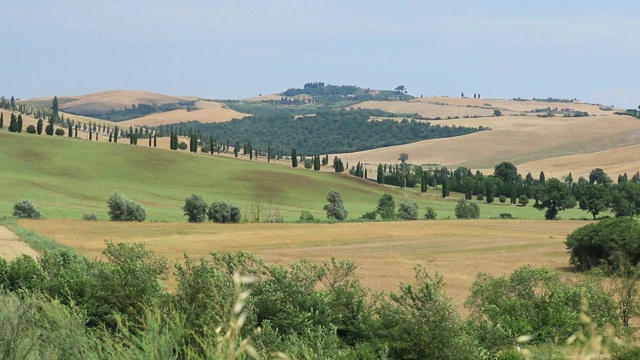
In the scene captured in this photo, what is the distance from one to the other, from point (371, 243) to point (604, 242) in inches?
952

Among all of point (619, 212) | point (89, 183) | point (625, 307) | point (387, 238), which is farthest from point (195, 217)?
point (625, 307)

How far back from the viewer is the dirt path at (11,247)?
48253 millimetres

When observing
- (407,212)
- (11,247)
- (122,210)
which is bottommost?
(407,212)

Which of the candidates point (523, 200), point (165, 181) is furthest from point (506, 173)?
point (165, 181)

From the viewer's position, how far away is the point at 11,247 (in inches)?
2078

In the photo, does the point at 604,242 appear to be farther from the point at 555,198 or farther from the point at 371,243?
the point at 555,198

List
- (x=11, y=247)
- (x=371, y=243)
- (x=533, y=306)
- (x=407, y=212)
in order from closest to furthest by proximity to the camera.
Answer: (x=533, y=306) < (x=11, y=247) < (x=371, y=243) < (x=407, y=212)

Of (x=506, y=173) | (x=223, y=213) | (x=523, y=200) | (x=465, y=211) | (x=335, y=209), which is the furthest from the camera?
A: (x=506, y=173)

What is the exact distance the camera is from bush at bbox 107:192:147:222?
91.1 metres

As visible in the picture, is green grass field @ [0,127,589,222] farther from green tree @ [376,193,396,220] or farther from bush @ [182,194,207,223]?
bush @ [182,194,207,223]

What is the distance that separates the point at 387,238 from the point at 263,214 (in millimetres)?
A: 29230

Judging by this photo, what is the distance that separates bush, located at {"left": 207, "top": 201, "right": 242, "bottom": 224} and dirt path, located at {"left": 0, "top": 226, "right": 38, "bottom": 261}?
3689 centimetres

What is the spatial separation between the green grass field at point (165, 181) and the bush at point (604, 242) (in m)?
54.6

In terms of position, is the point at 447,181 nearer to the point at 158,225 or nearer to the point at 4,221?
the point at 158,225
